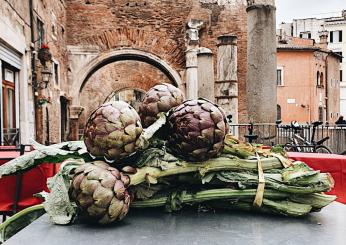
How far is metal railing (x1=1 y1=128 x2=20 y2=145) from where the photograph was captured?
33.7 ft

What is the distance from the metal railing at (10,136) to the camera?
10.3m

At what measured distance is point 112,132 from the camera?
1463 millimetres

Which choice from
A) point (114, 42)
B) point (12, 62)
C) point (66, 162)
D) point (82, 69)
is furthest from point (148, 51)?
point (66, 162)

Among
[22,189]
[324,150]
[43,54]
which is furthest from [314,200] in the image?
[43,54]

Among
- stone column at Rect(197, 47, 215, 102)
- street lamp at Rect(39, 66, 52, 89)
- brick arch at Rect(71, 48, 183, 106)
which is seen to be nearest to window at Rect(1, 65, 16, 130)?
street lamp at Rect(39, 66, 52, 89)

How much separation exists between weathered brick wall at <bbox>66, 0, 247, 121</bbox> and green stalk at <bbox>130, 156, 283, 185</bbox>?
57.7 feet

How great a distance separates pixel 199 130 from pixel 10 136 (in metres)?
9.88

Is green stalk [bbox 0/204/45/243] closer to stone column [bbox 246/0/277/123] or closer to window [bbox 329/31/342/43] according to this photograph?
stone column [bbox 246/0/277/123]

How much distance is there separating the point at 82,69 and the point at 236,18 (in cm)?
601

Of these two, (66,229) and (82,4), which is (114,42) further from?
(66,229)

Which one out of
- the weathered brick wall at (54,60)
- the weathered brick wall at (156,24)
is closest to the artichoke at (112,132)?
the weathered brick wall at (54,60)

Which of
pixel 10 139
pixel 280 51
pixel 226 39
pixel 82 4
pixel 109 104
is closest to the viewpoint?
pixel 109 104

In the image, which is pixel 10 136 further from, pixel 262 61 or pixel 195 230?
pixel 195 230

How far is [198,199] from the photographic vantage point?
158 centimetres
